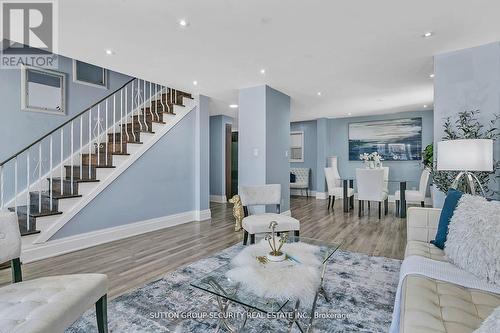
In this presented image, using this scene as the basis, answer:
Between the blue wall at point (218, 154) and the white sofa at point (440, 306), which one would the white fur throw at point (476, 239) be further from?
the blue wall at point (218, 154)

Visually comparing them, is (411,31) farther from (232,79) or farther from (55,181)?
(55,181)

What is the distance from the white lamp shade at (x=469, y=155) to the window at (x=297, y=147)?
610 cm

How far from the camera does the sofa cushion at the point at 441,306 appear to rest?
111cm

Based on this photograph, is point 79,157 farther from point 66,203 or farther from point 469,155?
Answer: point 469,155

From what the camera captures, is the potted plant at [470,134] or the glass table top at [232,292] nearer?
the glass table top at [232,292]

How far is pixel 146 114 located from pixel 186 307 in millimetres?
4131

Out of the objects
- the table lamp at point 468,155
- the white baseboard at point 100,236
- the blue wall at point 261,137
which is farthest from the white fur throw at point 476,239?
the white baseboard at point 100,236

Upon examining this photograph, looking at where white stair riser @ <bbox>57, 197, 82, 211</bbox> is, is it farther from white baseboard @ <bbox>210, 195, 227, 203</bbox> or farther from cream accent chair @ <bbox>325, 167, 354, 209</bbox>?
cream accent chair @ <bbox>325, 167, 354, 209</bbox>

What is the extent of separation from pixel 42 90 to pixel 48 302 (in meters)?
3.91

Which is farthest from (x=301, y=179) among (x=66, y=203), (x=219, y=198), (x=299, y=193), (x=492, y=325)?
(x=492, y=325)

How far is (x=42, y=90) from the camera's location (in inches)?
157

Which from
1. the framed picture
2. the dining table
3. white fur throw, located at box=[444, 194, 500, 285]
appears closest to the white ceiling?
white fur throw, located at box=[444, 194, 500, 285]

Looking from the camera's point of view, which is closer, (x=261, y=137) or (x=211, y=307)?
(x=211, y=307)

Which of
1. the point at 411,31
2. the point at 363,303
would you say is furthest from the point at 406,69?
the point at 363,303
